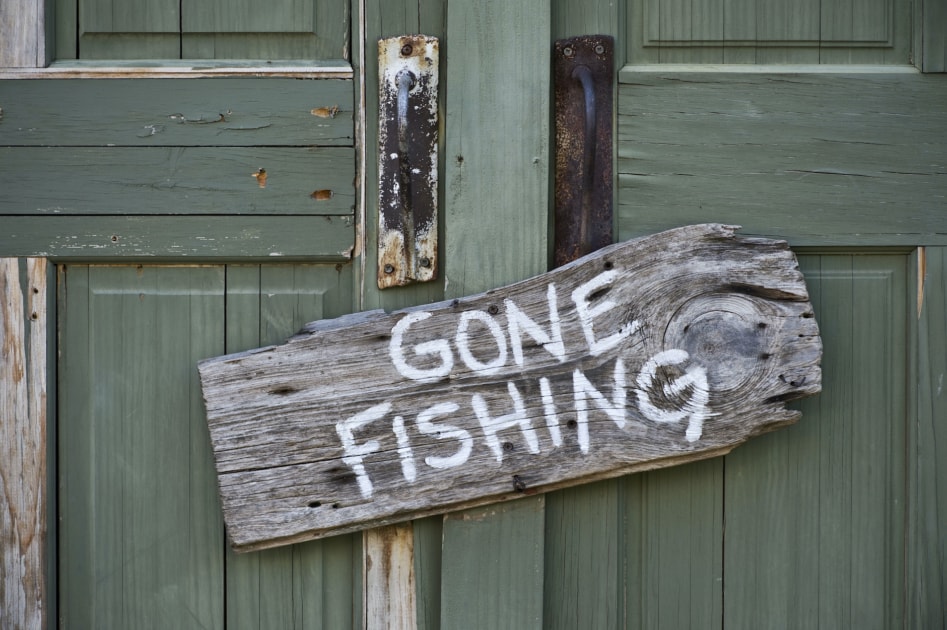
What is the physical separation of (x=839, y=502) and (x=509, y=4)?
113 centimetres

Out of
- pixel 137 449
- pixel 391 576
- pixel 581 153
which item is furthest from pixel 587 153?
pixel 137 449

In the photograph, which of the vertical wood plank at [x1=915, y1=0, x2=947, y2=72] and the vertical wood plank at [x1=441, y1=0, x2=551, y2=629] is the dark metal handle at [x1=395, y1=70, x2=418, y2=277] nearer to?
the vertical wood plank at [x1=441, y1=0, x2=551, y2=629]

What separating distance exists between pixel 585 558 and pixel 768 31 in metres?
1.06

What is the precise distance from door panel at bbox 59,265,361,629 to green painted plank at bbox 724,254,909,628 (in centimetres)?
76

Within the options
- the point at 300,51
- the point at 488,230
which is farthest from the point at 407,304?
the point at 300,51

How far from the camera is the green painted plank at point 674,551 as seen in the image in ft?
4.69

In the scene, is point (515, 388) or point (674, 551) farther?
point (674, 551)

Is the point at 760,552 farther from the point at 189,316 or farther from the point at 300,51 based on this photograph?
the point at 300,51

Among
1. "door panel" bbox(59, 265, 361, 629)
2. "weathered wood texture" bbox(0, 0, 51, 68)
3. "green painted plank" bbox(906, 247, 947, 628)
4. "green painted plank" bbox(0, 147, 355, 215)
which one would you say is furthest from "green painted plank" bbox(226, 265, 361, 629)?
"green painted plank" bbox(906, 247, 947, 628)

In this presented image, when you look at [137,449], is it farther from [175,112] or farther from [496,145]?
[496,145]

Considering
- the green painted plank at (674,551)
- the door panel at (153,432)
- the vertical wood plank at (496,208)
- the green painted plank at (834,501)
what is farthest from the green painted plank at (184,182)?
the green painted plank at (834,501)

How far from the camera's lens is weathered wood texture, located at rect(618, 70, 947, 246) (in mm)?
1396

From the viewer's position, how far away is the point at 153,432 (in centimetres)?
141

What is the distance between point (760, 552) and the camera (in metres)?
1.43
